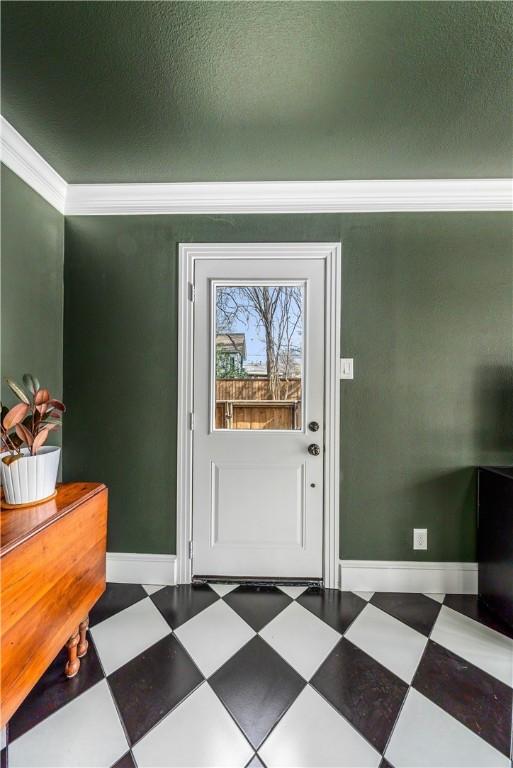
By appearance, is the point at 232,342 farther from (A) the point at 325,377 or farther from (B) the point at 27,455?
(B) the point at 27,455

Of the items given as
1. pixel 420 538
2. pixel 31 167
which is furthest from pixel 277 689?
pixel 31 167

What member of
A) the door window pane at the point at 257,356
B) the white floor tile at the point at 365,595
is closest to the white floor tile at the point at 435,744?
the white floor tile at the point at 365,595

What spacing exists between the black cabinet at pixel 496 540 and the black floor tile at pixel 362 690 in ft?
2.62

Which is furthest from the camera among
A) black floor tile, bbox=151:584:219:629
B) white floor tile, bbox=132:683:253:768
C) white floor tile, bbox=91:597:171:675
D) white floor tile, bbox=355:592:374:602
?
white floor tile, bbox=355:592:374:602

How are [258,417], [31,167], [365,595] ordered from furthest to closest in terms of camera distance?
[258,417] → [365,595] → [31,167]

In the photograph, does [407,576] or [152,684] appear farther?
[407,576]

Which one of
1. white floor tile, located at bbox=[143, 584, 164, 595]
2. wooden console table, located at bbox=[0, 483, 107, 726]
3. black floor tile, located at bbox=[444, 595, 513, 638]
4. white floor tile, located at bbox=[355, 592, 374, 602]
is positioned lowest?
black floor tile, located at bbox=[444, 595, 513, 638]

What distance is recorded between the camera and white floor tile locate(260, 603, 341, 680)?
142 centimetres

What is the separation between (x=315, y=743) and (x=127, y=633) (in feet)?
3.16

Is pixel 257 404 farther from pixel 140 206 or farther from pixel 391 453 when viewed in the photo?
pixel 140 206

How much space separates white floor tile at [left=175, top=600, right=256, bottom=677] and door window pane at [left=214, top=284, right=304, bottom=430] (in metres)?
0.99

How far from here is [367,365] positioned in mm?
1956

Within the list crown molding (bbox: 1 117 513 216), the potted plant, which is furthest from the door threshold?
crown molding (bbox: 1 117 513 216)

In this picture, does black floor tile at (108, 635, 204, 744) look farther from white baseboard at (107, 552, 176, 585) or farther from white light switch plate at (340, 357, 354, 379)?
white light switch plate at (340, 357, 354, 379)
